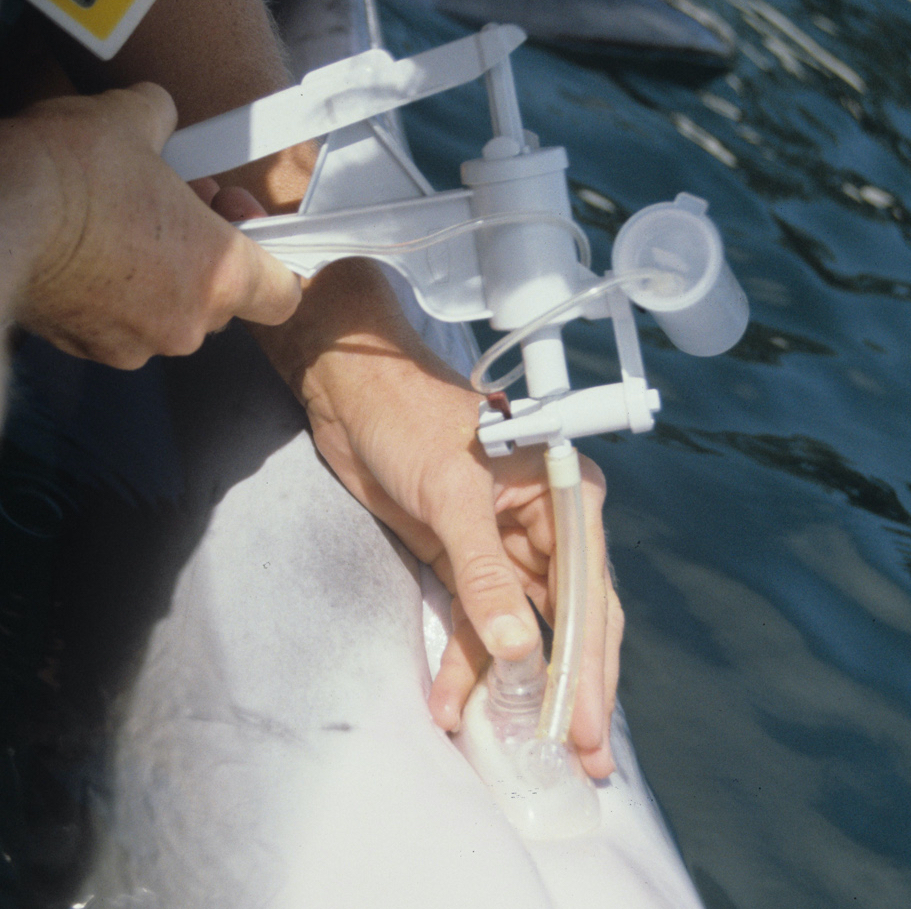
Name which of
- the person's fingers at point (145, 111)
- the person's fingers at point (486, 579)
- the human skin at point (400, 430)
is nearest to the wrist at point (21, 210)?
the person's fingers at point (145, 111)

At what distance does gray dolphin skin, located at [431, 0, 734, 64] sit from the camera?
106 inches

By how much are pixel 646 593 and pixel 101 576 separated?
2.64ft

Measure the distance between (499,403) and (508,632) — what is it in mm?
221

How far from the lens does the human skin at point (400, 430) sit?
1.03 metres

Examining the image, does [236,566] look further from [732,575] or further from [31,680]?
[732,575]

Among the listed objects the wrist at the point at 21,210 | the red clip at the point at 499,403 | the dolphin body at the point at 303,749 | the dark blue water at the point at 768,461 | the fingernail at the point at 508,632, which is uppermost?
the wrist at the point at 21,210

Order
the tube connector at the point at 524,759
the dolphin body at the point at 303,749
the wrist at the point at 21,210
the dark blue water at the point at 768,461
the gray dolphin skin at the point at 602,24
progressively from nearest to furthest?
Answer: 1. the wrist at the point at 21,210
2. the dolphin body at the point at 303,749
3. the tube connector at the point at 524,759
4. the dark blue water at the point at 768,461
5. the gray dolphin skin at the point at 602,24

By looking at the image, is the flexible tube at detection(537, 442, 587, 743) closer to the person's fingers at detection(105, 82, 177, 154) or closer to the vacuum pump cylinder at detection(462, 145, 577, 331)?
the vacuum pump cylinder at detection(462, 145, 577, 331)

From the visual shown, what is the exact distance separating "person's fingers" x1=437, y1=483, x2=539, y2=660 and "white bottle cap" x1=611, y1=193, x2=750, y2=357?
0.87 feet

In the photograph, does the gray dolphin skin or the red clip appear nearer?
the red clip

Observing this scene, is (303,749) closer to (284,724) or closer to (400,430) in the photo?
(284,724)

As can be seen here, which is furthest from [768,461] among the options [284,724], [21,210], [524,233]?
[21,210]

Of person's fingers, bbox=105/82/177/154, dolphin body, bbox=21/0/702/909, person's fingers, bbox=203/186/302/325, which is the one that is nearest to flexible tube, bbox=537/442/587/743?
dolphin body, bbox=21/0/702/909

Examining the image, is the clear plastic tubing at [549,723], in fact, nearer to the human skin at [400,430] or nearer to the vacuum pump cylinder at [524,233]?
the human skin at [400,430]
